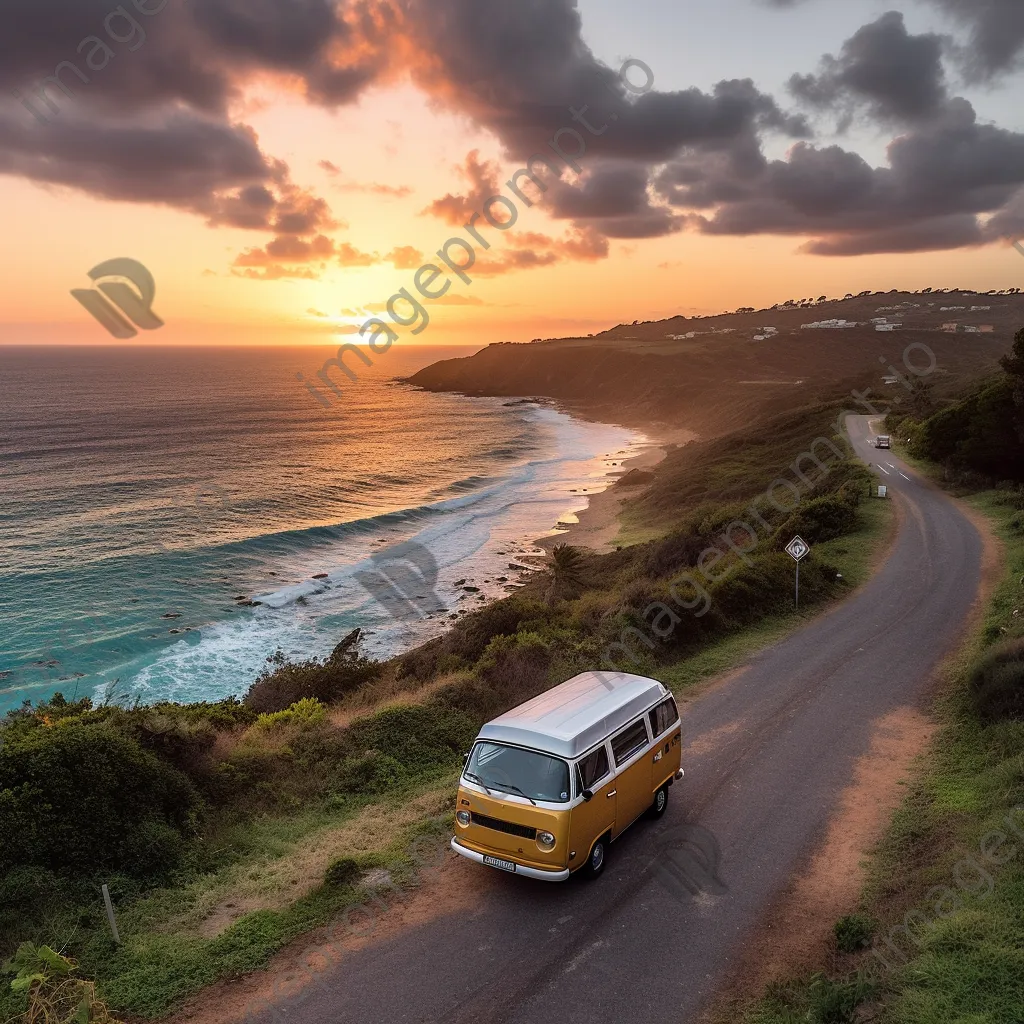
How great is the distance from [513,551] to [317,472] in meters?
37.1

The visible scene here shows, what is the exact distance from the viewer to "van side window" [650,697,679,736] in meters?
11.4

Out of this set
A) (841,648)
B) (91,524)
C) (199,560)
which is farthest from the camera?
(91,524)

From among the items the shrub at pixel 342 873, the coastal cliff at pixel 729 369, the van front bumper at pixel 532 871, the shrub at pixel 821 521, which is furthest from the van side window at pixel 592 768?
the coastal cliff at pixel 729 369

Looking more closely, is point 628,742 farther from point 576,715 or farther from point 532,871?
point 532,871

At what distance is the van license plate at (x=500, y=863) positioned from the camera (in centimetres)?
957

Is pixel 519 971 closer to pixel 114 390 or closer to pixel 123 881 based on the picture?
pixel 123 881

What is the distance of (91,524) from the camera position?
55438 mm

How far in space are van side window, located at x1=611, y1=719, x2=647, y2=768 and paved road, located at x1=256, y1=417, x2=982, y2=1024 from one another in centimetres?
147

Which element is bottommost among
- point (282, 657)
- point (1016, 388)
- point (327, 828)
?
point (282, 657)

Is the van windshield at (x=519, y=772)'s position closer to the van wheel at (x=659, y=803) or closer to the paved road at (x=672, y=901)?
the paved road at (x=672, y=901)

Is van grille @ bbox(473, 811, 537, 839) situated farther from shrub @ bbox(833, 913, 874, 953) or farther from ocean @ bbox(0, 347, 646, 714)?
ocean @ bbox(0, 347, 646, 714)

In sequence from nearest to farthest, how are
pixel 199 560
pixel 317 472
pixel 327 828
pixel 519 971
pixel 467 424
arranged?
pixel 519 971 → pixel 327 828 → pixel 199 560 → pixel 317 472 → pixel 467 424

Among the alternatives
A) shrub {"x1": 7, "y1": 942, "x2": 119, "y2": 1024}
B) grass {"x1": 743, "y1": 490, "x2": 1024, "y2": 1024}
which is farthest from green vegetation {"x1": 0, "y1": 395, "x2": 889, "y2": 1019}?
grass {"x1": 743, "y1": 490, "x2": 1024, "y2": 1024}

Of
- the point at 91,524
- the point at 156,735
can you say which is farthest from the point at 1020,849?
the point at 91,524
